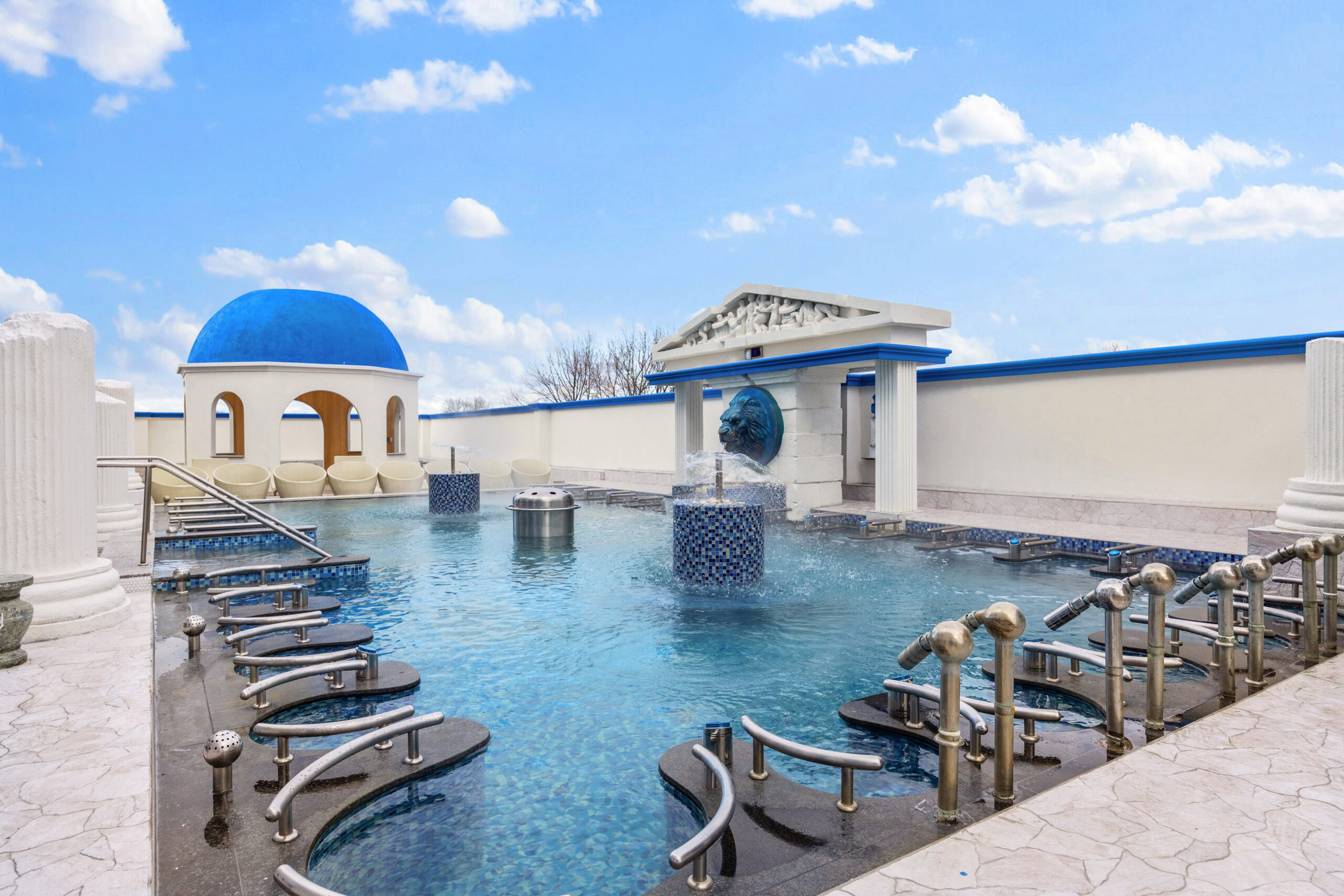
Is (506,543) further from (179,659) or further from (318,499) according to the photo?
(318,499)

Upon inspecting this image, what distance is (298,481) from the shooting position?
58.8ft

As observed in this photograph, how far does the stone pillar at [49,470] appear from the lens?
5012mm

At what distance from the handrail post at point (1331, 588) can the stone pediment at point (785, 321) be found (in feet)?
24.2

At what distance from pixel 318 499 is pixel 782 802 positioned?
17.0 m

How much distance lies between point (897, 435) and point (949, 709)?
31.8ft

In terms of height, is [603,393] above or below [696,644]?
above

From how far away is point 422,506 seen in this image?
1661 centimetres

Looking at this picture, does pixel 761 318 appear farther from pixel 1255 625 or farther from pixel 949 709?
pixel 949 709

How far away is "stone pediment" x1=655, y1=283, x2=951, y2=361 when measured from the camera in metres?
11.9

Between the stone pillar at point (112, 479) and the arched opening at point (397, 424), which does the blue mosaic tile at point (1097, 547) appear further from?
the arched opening at point (397, 424)

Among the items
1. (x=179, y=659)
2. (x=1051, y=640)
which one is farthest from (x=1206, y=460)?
(x=179, y=659)

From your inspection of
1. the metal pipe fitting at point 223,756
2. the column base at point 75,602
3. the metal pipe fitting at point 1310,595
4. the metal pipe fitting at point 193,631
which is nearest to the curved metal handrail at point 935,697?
the metal pipe fitting at point 223,756

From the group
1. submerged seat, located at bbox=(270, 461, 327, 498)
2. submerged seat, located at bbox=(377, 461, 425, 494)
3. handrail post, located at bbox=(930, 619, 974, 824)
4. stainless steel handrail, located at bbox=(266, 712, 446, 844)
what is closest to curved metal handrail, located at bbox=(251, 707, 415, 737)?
stainless steel handrail, located at bbox=(266, 712, 446, 844)

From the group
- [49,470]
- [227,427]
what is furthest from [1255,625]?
[227,427]
